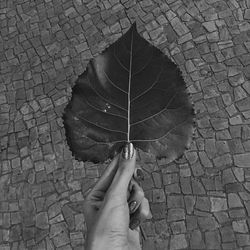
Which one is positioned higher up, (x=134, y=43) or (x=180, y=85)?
(x=134, y=43)

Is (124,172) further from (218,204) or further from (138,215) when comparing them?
(218,204)

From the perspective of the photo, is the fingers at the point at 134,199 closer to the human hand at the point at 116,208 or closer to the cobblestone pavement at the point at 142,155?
the human hand at the point at 116,208

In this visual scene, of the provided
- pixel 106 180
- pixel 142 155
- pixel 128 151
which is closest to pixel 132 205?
pixel 106 180

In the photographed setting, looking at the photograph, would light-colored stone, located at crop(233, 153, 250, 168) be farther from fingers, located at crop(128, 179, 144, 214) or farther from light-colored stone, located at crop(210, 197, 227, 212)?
fingers, located at crop(128, 179, 144, 214)

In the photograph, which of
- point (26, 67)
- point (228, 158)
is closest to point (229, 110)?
point (228, 158)

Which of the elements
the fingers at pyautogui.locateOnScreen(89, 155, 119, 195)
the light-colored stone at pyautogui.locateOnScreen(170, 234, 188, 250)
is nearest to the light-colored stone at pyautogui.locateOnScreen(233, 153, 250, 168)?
the light-colored stone at pyautogui.locateOnScreen(170, 234, 188, 250)

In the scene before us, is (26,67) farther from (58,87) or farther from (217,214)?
(217,214)
